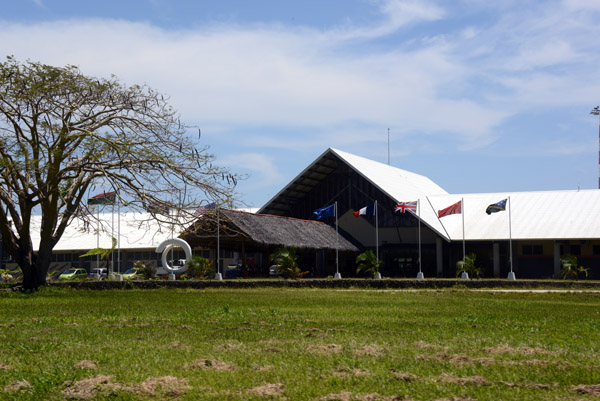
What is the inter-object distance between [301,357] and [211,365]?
1.29 m

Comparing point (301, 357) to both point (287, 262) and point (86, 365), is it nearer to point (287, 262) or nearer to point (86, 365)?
point (86, 365)

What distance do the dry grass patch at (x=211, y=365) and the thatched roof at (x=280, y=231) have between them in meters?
28.4

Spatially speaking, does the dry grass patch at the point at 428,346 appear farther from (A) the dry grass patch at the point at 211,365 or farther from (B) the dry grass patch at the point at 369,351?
(A) the dry grass patch at the point at 211,365

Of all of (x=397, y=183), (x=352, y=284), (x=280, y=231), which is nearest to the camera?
(x=352, y=284)

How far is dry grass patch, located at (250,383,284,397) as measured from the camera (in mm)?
7621

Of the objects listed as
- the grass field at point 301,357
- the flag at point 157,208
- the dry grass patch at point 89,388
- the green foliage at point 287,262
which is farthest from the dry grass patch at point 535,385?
the green foliage at point 287,262

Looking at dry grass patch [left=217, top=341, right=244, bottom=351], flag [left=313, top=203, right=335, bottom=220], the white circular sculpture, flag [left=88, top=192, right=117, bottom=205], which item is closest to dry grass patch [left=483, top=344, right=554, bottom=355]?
dry grass patch [left=217, top=341, right=244, bottom=351]

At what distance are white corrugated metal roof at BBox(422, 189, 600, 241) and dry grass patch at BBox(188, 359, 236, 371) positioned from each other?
38.6 m

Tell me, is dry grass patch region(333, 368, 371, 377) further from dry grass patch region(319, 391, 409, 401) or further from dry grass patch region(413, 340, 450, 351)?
dry grass patch region(413, 340, 450, 351)

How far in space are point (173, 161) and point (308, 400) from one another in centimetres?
2288

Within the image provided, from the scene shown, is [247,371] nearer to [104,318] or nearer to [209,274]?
[104,318]

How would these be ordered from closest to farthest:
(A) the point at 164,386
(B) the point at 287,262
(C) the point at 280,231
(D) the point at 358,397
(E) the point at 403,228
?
(D) the point at 358,397 < (A) the point at 164,386 < (B) the point at 287,262 < (C) the point at 280,231 < (E) the point at 403,228

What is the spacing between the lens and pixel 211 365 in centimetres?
927

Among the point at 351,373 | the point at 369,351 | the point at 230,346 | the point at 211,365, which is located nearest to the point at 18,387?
the point at 211,365
